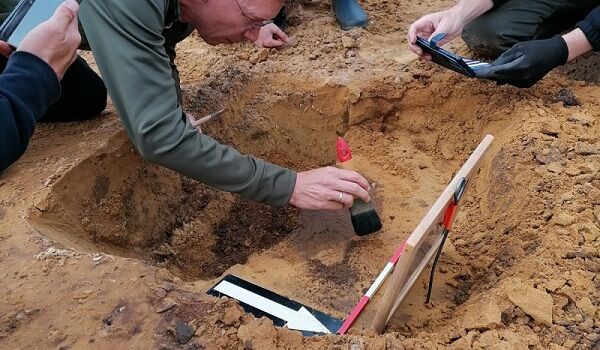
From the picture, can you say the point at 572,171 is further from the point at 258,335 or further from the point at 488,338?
the point at 258,335

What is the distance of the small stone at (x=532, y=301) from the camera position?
1.91 m

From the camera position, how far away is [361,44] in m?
3.86

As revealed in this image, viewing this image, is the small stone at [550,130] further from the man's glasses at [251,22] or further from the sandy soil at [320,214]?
the man's glasses at [251,22]

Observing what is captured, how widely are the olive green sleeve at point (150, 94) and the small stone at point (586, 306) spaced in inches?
47.7

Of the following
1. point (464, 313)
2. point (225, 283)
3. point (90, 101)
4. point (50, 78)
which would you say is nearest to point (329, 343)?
point (464, 313)

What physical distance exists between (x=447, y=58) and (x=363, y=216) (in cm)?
101

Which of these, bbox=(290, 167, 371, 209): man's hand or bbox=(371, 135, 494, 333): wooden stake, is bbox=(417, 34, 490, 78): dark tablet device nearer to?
bbox=(371, 135, 494, 333): wooden stake

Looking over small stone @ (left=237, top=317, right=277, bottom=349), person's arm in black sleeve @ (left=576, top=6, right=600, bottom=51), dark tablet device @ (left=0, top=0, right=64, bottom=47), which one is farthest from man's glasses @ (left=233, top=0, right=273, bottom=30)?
person's arm in black sleeve @ (left=576, top=6, right=600, bottom=51)

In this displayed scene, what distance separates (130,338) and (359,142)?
6.63ft

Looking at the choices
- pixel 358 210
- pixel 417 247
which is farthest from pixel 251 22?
pixel 417 247

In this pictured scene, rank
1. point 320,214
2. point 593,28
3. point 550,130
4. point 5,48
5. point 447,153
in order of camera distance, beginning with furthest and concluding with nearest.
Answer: point 447,153 → point 320,214 → point 593,28 → point 550,130 → point 5,48

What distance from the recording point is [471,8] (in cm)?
327

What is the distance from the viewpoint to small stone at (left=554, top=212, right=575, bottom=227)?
89.7 inches

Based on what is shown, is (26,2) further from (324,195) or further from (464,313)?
(464,313)
